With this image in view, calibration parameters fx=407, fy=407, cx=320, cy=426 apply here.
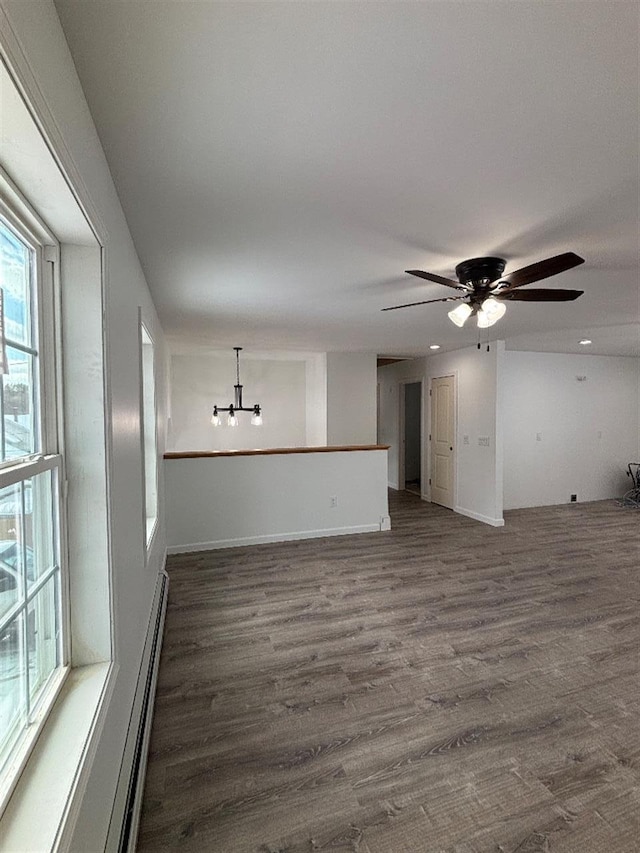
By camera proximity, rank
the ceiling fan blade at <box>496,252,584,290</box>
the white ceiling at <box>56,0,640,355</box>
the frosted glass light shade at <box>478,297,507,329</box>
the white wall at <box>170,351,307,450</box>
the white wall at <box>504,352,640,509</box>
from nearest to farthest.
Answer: the white ceiling at <box>56,0,640,355</box> → the ceiling fan blade at <box>496,252,584,290</box> → the frosted glass light shade at <box>478,297,507,329</box> → the white wall at <box>504,352,640,509</box> → the white wall at <box>170,351,307,450</box>

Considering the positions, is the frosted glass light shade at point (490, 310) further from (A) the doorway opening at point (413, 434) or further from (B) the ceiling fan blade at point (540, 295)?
(A) the doorway opening at point (413, 434)

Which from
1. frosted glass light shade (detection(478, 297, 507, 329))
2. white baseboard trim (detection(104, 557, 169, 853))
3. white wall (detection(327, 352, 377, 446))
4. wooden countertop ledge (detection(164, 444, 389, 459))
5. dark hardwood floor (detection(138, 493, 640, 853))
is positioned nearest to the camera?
white baseboard trim (detection(104, 557, 169, 853))

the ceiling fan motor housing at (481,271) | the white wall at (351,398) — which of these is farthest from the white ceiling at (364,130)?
the white wall at (351,398)

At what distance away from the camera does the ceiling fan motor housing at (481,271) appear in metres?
2.30

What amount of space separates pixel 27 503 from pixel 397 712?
76.6 inches

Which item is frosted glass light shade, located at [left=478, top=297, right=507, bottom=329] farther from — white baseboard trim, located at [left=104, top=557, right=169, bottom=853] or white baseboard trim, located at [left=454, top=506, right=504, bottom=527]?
white baseboard trim, located at [left=454, top=506, right=504, bottom=527]

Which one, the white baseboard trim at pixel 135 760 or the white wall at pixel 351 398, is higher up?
the white wall at pixel 351 398

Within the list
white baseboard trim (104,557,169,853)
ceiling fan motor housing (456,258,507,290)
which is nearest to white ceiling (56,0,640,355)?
ceiling fan motor housing (456,258,507,290)

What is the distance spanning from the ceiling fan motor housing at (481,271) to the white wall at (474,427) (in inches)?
124

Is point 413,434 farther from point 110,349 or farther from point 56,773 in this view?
point 56,773

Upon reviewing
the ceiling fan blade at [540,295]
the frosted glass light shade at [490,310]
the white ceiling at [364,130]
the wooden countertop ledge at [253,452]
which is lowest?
the wooden countertop ledge at [253,452]

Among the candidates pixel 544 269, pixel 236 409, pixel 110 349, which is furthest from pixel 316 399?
pixel 110 349

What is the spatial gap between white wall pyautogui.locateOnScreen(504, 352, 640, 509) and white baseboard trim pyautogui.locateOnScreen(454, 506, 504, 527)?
0.75 metres

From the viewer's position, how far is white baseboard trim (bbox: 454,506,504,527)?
5309 millimetres
